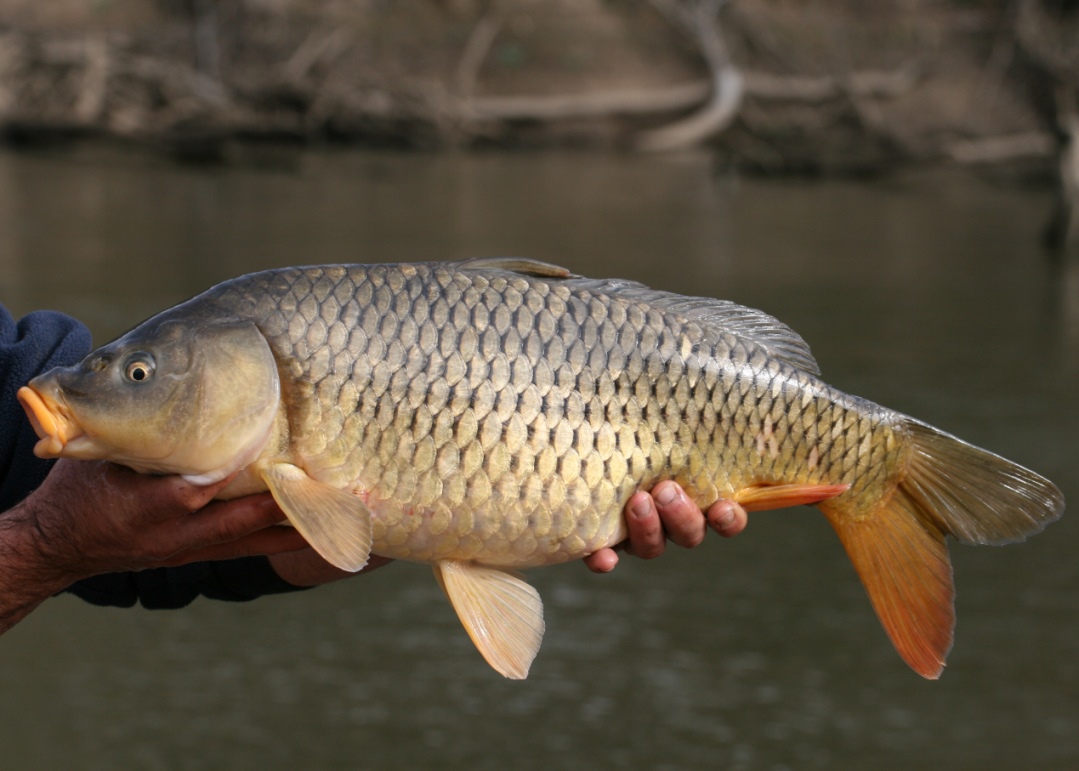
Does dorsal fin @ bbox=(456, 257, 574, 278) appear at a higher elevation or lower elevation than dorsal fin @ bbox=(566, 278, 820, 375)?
higher

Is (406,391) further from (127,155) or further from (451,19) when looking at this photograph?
(451,19)

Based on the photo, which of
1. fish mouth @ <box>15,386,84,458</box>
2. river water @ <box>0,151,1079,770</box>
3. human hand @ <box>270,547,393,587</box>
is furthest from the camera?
river water @ <box>0,151,1079,770</box>

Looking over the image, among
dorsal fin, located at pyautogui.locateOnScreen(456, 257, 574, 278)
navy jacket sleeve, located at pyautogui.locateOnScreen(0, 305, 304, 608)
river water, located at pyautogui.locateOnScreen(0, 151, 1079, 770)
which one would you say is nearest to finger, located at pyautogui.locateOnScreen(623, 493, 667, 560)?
dorsal fin, located at pyautogui.locateOnScreen(456, 257, 574, 278)

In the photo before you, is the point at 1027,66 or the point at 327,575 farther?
the point at 1027,66

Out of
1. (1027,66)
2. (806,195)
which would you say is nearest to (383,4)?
(806,195)

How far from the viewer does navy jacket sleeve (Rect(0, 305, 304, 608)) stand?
1826 mm

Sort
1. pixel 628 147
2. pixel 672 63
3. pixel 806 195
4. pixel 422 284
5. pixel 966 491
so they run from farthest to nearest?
pixel 672 63
pixel 628 147
pixel 806 195
pixel 966 491
pixel 422 284

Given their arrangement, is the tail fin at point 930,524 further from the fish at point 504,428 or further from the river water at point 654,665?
the river water at point 654,665

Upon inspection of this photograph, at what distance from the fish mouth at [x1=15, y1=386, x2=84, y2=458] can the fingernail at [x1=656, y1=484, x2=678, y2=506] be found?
0.61 meters

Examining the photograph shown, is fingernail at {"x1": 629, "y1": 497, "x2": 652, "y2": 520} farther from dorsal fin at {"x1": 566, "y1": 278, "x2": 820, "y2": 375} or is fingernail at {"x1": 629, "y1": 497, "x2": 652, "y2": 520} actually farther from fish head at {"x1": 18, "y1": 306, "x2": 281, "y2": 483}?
fish head at {"x1": 18, "y1": 306, "x2": 281, "y2": 483}

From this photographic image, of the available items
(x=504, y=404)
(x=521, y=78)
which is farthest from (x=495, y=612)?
(x=521, y=78)

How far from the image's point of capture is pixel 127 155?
13.2m

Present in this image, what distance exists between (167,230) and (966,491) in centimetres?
913

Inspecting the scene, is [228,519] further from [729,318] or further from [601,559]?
[729,318]
